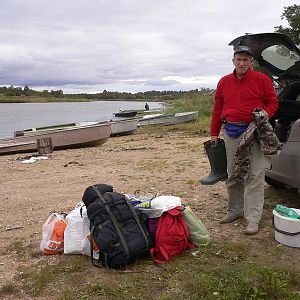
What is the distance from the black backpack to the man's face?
1696 mm

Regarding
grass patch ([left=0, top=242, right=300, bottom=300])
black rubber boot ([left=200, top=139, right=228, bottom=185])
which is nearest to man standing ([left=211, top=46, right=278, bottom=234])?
black rubber boot ([left=200, top=139, right=228, bottom=185])

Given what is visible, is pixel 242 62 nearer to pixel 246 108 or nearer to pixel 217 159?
pixel 246 108

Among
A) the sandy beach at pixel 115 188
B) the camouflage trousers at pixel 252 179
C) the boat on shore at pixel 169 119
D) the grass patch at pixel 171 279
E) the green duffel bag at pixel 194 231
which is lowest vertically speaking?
the boat on shore at pixel 169 119

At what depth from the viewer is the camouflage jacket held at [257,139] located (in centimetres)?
398

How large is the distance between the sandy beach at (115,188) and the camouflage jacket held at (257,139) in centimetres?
75

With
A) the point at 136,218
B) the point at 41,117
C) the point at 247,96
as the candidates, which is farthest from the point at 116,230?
the point at 41,117

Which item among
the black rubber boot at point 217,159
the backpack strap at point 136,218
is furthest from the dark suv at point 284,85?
the backpack strap at point 136,218

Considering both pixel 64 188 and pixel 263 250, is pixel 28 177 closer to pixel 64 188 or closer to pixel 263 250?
pixel 64 188

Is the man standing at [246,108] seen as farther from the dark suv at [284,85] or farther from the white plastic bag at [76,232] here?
the white plastic bag at [76,232]

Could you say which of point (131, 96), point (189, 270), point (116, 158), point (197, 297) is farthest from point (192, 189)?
point (131, 96)

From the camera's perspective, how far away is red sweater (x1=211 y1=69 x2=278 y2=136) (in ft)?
13.4

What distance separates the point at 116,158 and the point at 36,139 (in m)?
4.67

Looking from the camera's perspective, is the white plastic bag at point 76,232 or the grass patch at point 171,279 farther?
the white plastic bag at point 76,232

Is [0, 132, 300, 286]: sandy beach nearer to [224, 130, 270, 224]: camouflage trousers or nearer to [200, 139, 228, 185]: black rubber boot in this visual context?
[224, 130, 270, 224]: camouflage trousers
